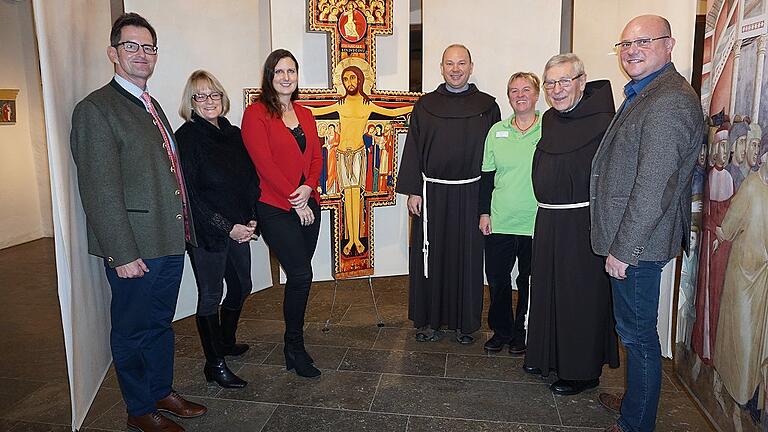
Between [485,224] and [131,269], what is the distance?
6.08 ft

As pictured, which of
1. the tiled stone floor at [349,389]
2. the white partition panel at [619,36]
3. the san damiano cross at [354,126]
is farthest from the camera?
the san damiano cross at [354,126]

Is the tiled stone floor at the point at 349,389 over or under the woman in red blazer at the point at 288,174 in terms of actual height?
under

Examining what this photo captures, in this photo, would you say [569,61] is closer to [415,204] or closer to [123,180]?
[415,204]

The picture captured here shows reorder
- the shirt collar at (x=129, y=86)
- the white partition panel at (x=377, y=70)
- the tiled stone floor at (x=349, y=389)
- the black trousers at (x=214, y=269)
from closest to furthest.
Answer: the shirt collar at (x=129, y=86) < the tiled stone floor at (x=349, y=389) < the black trousers at (x=214, y=269) < the white partition panel at (x=377, y=70)

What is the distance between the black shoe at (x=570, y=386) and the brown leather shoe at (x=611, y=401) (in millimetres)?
105

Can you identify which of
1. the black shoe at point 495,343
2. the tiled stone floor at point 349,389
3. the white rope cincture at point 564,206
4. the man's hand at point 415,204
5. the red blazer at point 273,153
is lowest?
the tiled stone floor at point 349,389

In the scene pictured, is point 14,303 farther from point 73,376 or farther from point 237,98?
point 73,376

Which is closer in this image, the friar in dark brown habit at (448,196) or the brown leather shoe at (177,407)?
the brown leather shoe at (177,407)

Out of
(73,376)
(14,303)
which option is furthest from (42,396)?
(14,303)

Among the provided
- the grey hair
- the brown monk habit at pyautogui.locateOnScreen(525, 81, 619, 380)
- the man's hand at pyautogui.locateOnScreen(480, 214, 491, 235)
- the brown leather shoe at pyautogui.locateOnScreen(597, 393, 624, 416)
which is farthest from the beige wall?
the brown leather shoe at pyautogui.locateOnScreen(597, 393, 624, 416)

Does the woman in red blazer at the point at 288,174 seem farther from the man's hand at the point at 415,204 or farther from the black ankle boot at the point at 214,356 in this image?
the man's hand at the point at 415,204

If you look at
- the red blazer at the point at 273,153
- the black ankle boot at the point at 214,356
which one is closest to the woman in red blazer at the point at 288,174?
the red blazer at the point at 273,153

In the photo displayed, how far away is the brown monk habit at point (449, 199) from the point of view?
3285 millimetres

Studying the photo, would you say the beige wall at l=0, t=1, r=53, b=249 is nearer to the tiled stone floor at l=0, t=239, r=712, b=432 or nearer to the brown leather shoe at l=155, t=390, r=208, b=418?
the tiled stone floor at l=0, t=239, r=712, b=432
